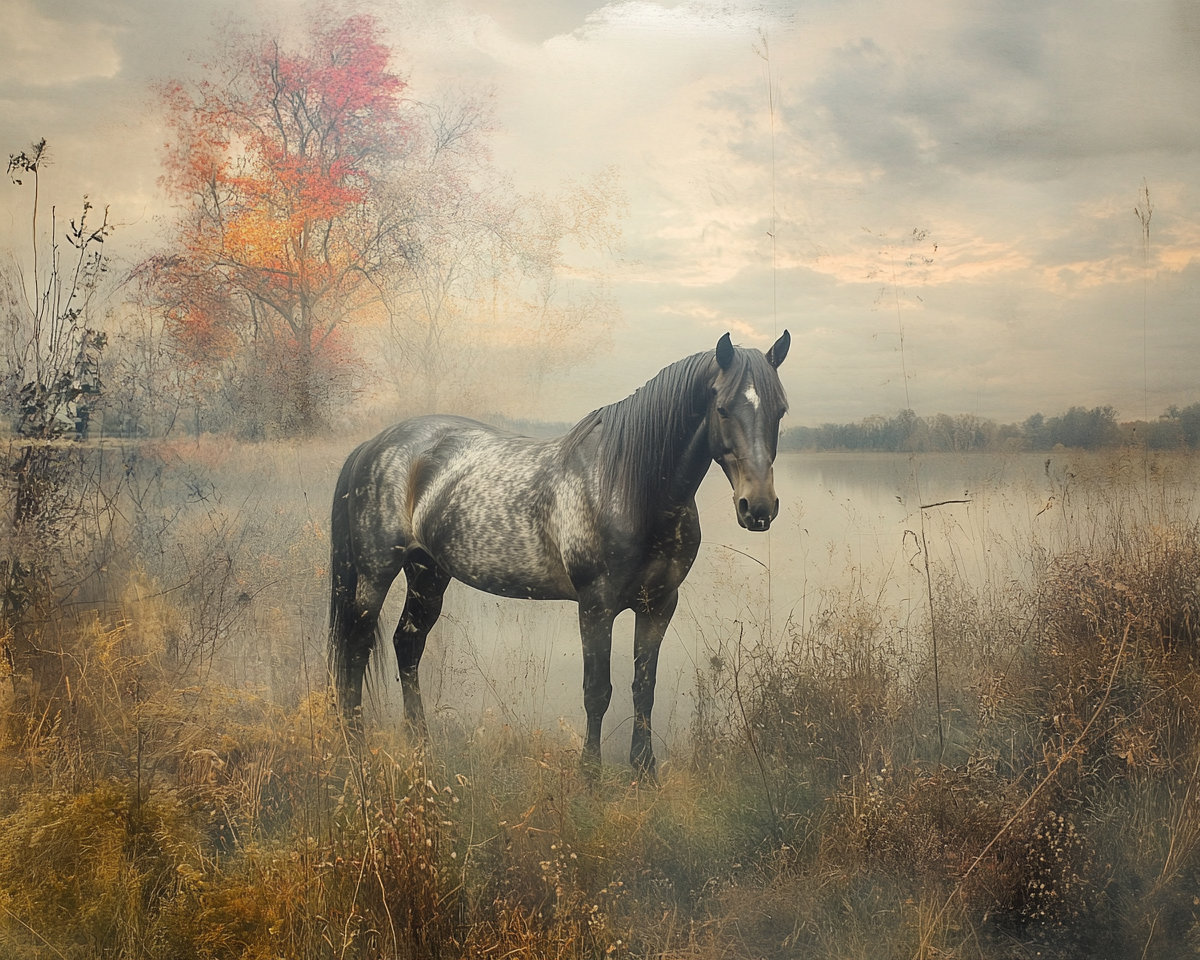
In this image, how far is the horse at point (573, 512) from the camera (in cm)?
288

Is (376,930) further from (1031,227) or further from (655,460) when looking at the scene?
(1031,227)

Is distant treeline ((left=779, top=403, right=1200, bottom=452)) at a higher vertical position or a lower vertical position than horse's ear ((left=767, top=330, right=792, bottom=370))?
lower

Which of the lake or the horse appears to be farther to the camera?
the lake

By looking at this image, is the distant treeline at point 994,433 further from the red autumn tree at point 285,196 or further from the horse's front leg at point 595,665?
the red autumn tree at point 285,196

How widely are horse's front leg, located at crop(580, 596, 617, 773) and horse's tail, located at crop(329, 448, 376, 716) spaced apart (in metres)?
1.10

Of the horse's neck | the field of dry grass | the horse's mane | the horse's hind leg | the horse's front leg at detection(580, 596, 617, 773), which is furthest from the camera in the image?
the horse's hind leg

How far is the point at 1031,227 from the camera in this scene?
3.60 m

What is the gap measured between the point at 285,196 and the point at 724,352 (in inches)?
89.5

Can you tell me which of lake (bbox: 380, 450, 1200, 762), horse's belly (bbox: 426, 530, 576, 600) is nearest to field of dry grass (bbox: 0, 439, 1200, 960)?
lake (bbox: 380, 450, 1200, 762)

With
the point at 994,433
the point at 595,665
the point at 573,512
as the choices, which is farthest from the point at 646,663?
the point at 994,433

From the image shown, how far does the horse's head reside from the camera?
108 inches

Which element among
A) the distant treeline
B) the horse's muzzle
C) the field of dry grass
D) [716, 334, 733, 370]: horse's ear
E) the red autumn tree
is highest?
the red autumn tree

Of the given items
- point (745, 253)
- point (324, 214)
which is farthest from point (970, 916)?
point (324, 214)

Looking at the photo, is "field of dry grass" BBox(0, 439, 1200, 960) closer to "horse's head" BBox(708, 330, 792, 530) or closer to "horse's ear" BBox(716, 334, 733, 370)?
"horse's head" BBox(708, 330, 792, 530)
